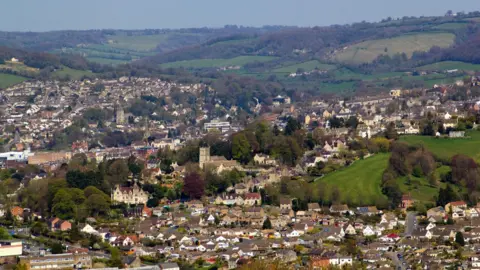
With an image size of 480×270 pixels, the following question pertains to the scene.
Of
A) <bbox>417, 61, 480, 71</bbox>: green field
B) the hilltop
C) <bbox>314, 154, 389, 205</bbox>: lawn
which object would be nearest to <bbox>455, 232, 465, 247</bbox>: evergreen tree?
<bbox>314, 154, 389, 205</bbox>: lawn

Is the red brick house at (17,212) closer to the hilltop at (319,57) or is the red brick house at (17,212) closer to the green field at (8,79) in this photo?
the hilltop at (319,57)

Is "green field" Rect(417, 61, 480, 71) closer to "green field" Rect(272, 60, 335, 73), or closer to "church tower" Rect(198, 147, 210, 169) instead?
"green field" Rect(272, 60, 335, 73)

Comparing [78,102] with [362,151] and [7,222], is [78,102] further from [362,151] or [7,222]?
[7,222]

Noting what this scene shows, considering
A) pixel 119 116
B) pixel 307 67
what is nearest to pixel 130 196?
pixel 119 116

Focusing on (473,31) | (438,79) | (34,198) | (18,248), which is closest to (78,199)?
(34,198)

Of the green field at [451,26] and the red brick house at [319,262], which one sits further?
the green field at [451,26]

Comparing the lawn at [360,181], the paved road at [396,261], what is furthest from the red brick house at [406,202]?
the paved road at [396,261]
